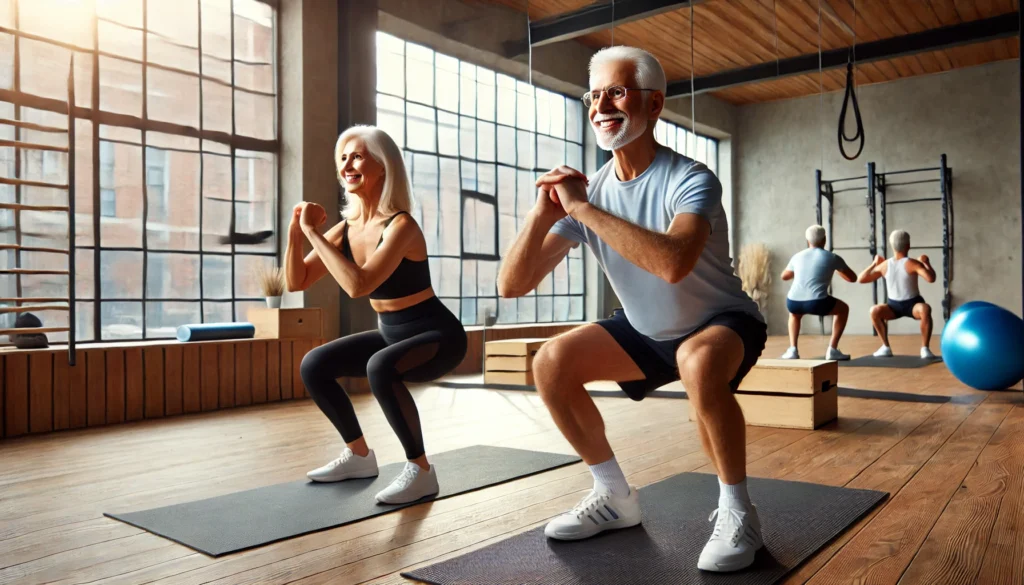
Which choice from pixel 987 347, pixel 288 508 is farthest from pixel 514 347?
pixel 288 508

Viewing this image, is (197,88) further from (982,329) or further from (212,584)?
(982,329)

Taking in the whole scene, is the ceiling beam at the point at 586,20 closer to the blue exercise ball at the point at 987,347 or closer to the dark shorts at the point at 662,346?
the blue exercise ball at the point at 987,347

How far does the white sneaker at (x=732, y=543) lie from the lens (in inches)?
67.2

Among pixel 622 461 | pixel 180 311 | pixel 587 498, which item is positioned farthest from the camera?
pixel 180 311

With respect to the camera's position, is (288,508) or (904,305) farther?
(904,305)

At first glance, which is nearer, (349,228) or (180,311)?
(349,228)

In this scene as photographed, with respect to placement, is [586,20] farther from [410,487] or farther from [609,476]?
[609,476]

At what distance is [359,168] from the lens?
2559mm

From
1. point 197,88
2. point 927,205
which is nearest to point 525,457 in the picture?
point 197,88

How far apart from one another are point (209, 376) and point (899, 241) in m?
5.55

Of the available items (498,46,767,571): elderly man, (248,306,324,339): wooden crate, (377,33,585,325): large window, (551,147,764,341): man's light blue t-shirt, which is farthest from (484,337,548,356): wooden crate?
(551,147,764,341): man's light blue t-shirt

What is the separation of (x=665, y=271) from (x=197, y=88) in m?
4.41

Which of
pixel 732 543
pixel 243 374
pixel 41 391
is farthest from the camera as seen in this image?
pixel 243 374

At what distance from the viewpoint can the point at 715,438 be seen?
5.80 ft
